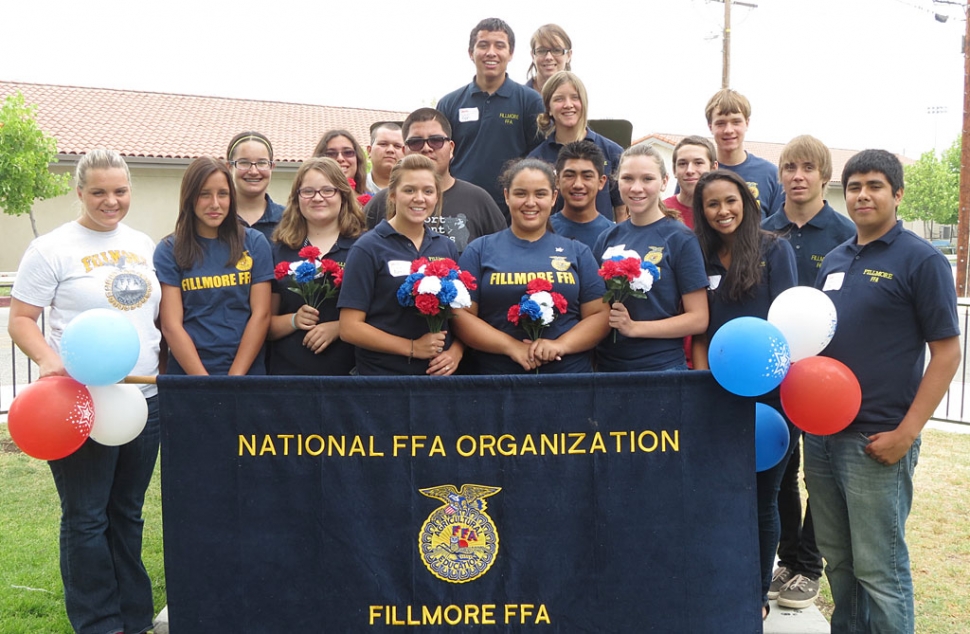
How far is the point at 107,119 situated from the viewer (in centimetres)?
2822

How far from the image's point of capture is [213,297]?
364cm

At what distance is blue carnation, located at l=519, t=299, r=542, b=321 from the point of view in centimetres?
315

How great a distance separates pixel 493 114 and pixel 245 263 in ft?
6.81

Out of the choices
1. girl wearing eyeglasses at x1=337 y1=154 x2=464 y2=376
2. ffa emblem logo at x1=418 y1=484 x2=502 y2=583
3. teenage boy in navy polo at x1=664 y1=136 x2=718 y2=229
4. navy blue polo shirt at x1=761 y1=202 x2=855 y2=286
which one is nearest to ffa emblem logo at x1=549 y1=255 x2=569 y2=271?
girl wearing eyeglasses at x1=337 y1=154 x2=464 y2=376

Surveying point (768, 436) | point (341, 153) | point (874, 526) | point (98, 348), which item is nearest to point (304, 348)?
point (98, 348)

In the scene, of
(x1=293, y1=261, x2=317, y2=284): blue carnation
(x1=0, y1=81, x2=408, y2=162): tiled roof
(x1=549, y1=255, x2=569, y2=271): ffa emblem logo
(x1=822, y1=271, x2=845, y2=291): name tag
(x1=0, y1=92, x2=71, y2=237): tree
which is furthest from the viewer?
(x1=0, y1=81, x2=408, y2=162): tiled roof

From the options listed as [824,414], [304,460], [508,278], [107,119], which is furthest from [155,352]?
[107,119]

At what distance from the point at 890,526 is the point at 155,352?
126 inches

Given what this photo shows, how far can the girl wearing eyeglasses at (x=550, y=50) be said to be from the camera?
5301 mm

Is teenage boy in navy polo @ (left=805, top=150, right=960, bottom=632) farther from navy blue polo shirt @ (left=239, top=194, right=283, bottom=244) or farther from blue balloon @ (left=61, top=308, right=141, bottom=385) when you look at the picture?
blue balloon @ (left=61, top=308, right=141, bottom=385)

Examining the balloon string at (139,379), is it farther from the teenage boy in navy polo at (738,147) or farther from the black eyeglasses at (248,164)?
the teenage boy in navy polo at (738,147)

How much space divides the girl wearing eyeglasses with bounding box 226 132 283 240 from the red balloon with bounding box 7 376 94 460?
1.28 m

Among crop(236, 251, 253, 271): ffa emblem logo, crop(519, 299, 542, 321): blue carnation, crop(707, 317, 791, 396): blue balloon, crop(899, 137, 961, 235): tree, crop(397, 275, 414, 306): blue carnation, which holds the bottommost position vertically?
crop(707, 317, 791, 396): blue balloon

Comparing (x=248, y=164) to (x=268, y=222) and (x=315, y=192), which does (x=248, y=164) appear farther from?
(x=315, y=192)
